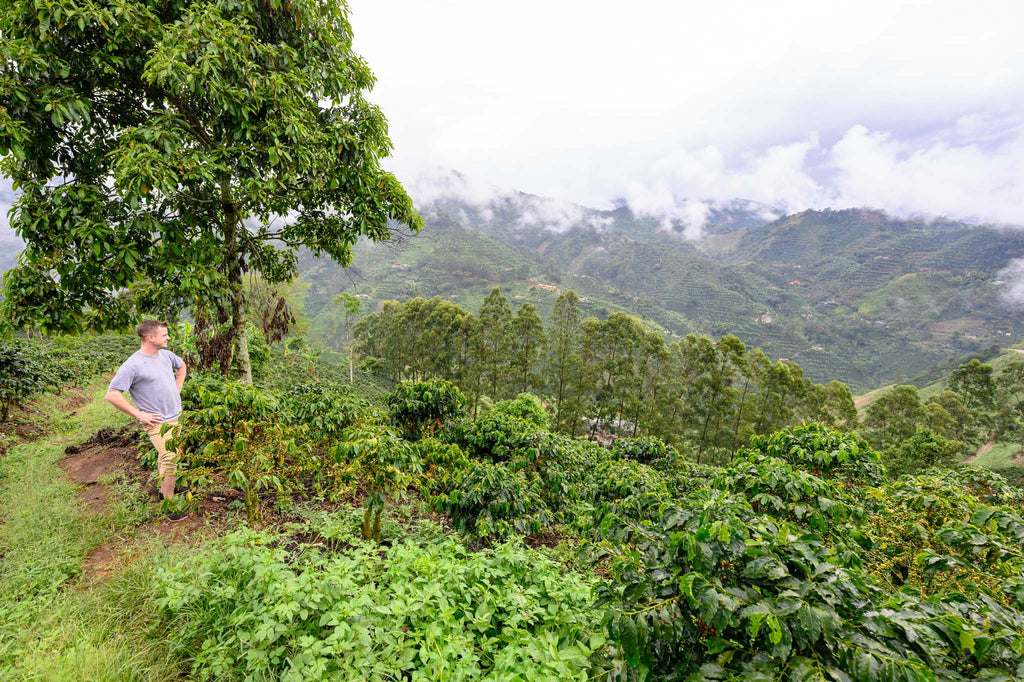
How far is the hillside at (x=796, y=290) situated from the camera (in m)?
89.1

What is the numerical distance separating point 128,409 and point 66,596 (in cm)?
147

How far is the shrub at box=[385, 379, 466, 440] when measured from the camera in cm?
634

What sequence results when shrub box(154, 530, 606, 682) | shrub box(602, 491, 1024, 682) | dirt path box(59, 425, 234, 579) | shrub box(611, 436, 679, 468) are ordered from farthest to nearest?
shrub box(611, 436, 679, 468) → dirt path box(59, 425, 234, 579) → shrub box(154, 530, 606, 682) → shrub box(602, 491, 1024, 682)

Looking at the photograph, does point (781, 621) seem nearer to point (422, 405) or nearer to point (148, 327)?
point (148, 327)

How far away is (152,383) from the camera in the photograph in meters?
3.84

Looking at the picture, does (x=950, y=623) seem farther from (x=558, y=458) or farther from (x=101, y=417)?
(x=101, y=417)

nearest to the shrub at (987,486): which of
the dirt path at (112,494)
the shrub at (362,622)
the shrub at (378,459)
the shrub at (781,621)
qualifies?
the shrub at (781,621)

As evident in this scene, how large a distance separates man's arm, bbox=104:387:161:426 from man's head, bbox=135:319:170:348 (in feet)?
1.76

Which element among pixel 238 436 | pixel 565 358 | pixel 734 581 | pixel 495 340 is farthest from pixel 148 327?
pixel 565 358

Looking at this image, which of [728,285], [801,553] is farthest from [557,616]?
[728,285]

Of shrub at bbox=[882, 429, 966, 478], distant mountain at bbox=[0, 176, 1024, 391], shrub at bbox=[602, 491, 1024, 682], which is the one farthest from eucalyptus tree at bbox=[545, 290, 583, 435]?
distant mountain at bbox=[0, 176, 1024, 391]

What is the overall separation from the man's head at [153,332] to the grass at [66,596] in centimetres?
181

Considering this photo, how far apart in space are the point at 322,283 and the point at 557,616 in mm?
118510

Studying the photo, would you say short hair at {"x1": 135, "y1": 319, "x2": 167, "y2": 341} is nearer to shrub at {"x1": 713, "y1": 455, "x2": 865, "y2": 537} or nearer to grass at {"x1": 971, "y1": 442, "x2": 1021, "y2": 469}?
shrub at {"x1": 713, "y1": 455, "x2": 865, "y2": 537}
